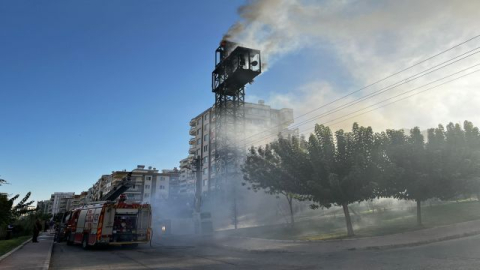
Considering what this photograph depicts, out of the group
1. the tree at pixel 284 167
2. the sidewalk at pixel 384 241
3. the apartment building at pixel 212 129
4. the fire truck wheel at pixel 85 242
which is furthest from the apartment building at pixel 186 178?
the sidewalk at pixel 384 241

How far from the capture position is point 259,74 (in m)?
44.3

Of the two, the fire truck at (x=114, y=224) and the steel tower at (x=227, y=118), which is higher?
the steel tower at (x=227, y=118)

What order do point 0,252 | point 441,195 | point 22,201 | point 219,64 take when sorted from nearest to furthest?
point 0,252 → point 441,195 → point 22,201 → point 219,64

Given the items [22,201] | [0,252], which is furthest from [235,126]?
[0,252]

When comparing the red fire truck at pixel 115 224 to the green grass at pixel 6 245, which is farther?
the red fire truck at pixel 115 224

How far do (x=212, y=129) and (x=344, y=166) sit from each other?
169 feet

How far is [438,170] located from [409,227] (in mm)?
3702

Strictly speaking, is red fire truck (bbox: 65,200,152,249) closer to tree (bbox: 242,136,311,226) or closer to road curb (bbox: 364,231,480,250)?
tree (bbox: 242,136,311,226)

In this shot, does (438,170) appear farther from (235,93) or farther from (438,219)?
(235,93)

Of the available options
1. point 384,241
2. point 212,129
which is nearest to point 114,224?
point 384,241

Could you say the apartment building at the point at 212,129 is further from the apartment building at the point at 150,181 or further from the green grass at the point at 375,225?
the green grass at the point at 375,225

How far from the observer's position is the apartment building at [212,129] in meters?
66.4

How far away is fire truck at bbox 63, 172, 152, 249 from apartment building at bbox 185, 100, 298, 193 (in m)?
44.5

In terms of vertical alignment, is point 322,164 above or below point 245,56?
below
